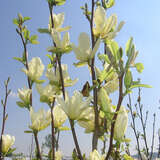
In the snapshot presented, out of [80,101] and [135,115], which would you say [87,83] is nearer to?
[80,101]

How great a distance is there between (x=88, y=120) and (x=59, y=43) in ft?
0.92

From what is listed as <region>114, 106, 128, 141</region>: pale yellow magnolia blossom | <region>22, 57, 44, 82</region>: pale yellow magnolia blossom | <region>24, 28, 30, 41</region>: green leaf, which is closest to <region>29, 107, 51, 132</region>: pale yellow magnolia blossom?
<region>22, 57, 44, 82</region>: pale yellow magnolia blossom

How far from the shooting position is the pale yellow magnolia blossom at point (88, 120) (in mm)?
590

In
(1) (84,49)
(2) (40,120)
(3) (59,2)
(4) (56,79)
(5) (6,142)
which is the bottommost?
(5) (6,142)

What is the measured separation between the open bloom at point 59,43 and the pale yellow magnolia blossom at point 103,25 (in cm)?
11

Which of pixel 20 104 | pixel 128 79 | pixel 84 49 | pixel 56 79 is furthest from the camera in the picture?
pixel 20 104

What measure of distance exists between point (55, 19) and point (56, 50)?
0.55ft

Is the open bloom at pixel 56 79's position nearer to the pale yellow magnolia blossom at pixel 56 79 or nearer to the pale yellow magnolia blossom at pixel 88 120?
the pale yellow magnolia blossom at pixel 56 79

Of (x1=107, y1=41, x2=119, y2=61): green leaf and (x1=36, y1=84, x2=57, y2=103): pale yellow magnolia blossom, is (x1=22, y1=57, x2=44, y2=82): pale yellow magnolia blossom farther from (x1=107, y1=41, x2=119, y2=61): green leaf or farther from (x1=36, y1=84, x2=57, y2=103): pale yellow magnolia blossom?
(x1=107, y1=41, x2=119, y2=61): green leaf

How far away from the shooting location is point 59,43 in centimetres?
71

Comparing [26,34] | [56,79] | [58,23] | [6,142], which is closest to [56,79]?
[56,79]

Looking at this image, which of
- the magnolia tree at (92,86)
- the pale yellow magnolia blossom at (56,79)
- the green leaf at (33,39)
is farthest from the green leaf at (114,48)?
the green leaf at (33,39)

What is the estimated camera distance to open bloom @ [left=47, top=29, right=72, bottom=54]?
697mm

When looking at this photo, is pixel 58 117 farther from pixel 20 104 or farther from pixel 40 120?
pixel 20 104
